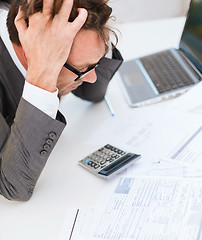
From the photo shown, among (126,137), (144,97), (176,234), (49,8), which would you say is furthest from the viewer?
(144,97)

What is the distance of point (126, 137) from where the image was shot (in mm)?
1051

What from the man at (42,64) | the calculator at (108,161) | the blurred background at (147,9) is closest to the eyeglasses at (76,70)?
the man at (42,64)

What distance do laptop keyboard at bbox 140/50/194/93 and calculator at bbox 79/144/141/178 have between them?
1.11ft

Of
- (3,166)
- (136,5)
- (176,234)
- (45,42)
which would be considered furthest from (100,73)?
(136,5)

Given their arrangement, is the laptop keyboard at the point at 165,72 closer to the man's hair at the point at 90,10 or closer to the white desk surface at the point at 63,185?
the white desk surface at the point at 63,185

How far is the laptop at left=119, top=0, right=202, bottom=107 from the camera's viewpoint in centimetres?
118

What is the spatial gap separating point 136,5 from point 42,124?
1381mm

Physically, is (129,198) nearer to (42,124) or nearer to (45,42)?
(42,124)

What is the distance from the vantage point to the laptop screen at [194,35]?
1.20 m

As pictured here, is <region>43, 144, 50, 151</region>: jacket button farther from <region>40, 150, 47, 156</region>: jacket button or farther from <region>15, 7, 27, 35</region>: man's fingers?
<region>15, 7, 27, 35</region>: man's fingers

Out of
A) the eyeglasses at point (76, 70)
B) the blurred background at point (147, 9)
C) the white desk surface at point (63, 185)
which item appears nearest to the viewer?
the white desk surface at point (63, 185)

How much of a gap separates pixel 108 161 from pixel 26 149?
0.23m

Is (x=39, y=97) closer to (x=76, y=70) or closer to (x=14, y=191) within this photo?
(x=76, y=70)

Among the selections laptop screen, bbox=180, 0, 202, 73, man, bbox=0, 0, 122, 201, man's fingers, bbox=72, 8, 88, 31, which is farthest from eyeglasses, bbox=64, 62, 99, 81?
laptop screen, bbox=180, 0, 202, 73
